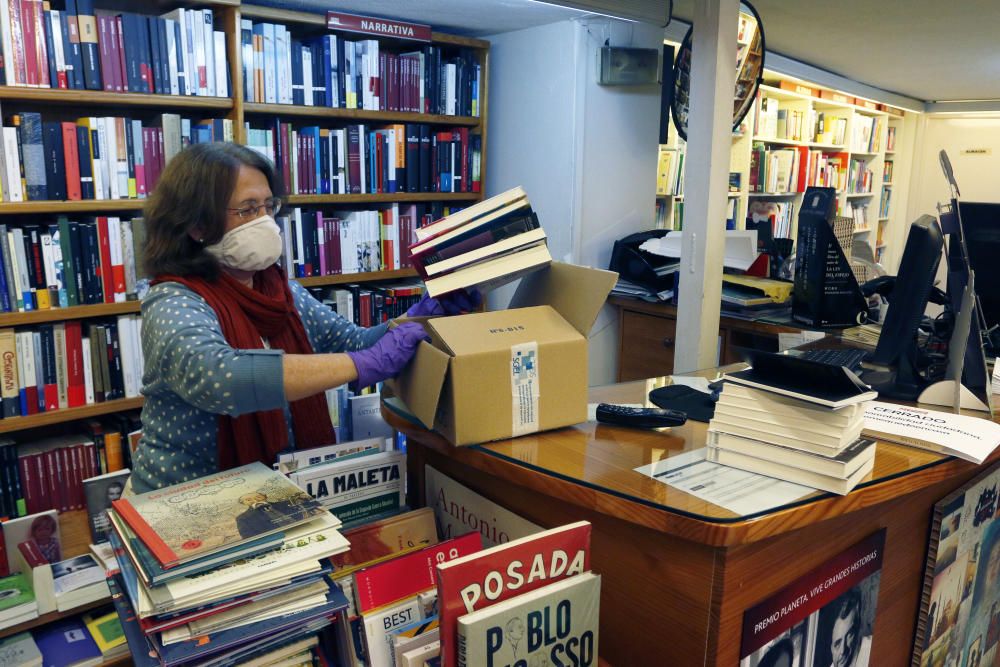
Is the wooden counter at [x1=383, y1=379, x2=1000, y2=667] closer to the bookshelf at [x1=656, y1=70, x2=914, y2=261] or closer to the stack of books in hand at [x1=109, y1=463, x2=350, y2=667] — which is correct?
the stack of books in hand at [x1=109, y1=463, x2=350, y2=667]

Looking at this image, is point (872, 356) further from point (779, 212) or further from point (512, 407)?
point (779, 212)

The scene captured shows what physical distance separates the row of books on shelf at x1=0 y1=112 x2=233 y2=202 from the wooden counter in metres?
1.64

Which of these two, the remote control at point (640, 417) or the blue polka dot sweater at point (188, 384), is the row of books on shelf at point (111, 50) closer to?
the blue polka dot sweater at point (188, 384)

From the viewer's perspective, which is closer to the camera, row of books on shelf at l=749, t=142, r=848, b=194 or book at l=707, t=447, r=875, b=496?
book at l=707, t=447, r=875, b=496

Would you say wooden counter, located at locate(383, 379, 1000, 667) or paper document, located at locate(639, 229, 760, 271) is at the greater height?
paper document, located at locate(639, 229, 760, 271)

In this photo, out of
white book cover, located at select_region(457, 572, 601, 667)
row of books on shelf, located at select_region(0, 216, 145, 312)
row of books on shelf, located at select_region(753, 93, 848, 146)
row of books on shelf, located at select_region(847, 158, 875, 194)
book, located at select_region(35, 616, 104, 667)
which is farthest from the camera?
row of books on shelf, located at select_region(847, 158, 875, 194)

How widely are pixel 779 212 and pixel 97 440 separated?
4784mm

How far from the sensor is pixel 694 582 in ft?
3.71

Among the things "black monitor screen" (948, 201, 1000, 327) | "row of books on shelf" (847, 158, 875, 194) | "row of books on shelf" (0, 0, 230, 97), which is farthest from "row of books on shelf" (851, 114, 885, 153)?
"row of books on shelf" (0, 0, 230, 97)

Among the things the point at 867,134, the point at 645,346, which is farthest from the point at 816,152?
the point at 645,346

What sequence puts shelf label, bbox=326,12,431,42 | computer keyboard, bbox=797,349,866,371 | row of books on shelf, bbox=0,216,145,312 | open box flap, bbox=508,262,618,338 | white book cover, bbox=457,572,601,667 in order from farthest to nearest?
shelf label, bbox=326,12,431,42 < row of books on shelf, bbox=0,216,145,312 < computer keyboard, bbox=797,349,866,371 < open box flap, bbox=508,262,618,338 < white book cover, bbox=457,572,601,667

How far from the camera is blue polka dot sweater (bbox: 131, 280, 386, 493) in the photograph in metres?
1.33

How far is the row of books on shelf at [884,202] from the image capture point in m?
Answer: 7.16

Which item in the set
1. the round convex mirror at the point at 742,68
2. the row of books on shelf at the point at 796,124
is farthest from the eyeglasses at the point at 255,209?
the row of books on shelf at the point at 796,124
